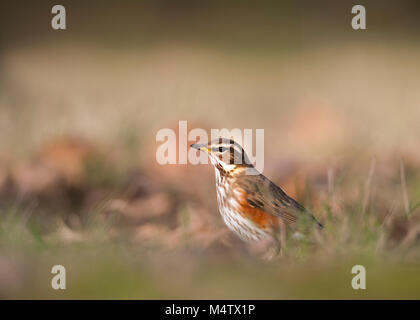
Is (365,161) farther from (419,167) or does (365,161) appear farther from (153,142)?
(153,142)

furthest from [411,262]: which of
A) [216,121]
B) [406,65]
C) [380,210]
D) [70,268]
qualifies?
[406,65]

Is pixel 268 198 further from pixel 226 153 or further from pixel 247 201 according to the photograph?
pixel 226 153

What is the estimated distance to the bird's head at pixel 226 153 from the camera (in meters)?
3.81

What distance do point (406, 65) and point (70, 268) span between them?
23.5 ft

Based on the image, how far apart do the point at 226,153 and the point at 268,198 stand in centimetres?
48

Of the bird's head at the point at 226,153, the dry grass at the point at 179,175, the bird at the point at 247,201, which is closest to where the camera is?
the dry grass at the point at 179,175

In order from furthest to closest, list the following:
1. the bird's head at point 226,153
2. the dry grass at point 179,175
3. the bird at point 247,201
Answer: the bird's head at point 226,153, the bird at point 247,201, the dry grass at point 179,175

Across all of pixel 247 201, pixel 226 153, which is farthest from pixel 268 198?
pixel 226 153

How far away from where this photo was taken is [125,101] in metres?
7.16

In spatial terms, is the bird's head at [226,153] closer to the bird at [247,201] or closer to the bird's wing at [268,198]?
the bird at [247,201]

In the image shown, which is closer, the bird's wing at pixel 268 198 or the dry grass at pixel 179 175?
the dry grass at pixel 179 175

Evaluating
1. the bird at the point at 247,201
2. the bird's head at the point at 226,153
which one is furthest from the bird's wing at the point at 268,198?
the bird's head at the point at 226,153

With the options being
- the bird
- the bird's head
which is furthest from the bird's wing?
the bird's head

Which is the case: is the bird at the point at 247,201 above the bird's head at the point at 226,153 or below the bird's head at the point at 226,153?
below
